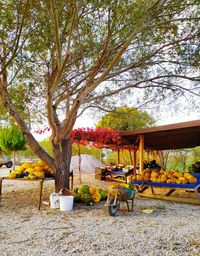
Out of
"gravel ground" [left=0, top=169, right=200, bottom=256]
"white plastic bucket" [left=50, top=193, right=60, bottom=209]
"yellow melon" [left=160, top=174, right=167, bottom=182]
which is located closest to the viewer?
"gravel ground" [left=0, top=169, right=200, bottom=256]

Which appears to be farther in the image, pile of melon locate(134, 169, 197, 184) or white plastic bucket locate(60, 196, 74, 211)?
pile of melon locate(134, 169, 197, 184)

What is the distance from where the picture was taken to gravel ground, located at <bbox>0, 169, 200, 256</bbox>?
282cm

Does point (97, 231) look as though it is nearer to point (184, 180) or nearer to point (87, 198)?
point (87, 198)

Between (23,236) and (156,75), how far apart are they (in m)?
4.99

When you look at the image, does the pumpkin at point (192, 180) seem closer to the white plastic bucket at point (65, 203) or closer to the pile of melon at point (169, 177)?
the pile of melon at point (169, 177)

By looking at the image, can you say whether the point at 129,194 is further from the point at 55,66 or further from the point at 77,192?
the point at 55,66

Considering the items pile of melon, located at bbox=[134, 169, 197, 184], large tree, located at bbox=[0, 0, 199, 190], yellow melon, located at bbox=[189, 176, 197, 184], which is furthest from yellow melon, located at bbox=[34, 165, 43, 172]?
→ yellow melon, located at bbox=[189, 176, 197, 184]

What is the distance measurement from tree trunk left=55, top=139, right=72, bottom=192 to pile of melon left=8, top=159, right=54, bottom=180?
0.59 ft

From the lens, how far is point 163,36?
6035 millimetres

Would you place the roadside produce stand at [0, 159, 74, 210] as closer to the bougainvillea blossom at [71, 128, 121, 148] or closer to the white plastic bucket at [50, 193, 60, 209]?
the white plastic bucket at [50, 193, 60, 209]

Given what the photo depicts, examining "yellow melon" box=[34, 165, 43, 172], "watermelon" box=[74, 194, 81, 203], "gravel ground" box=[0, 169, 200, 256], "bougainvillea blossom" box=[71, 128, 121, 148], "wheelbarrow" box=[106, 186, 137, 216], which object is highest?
"bougainvillea blossom" box=[71, 128, 121, 148]

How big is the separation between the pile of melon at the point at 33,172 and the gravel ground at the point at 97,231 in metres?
0.61

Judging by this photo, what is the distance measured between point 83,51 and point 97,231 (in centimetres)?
409

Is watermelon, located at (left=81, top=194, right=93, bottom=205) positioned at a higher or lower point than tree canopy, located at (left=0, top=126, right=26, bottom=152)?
lower
